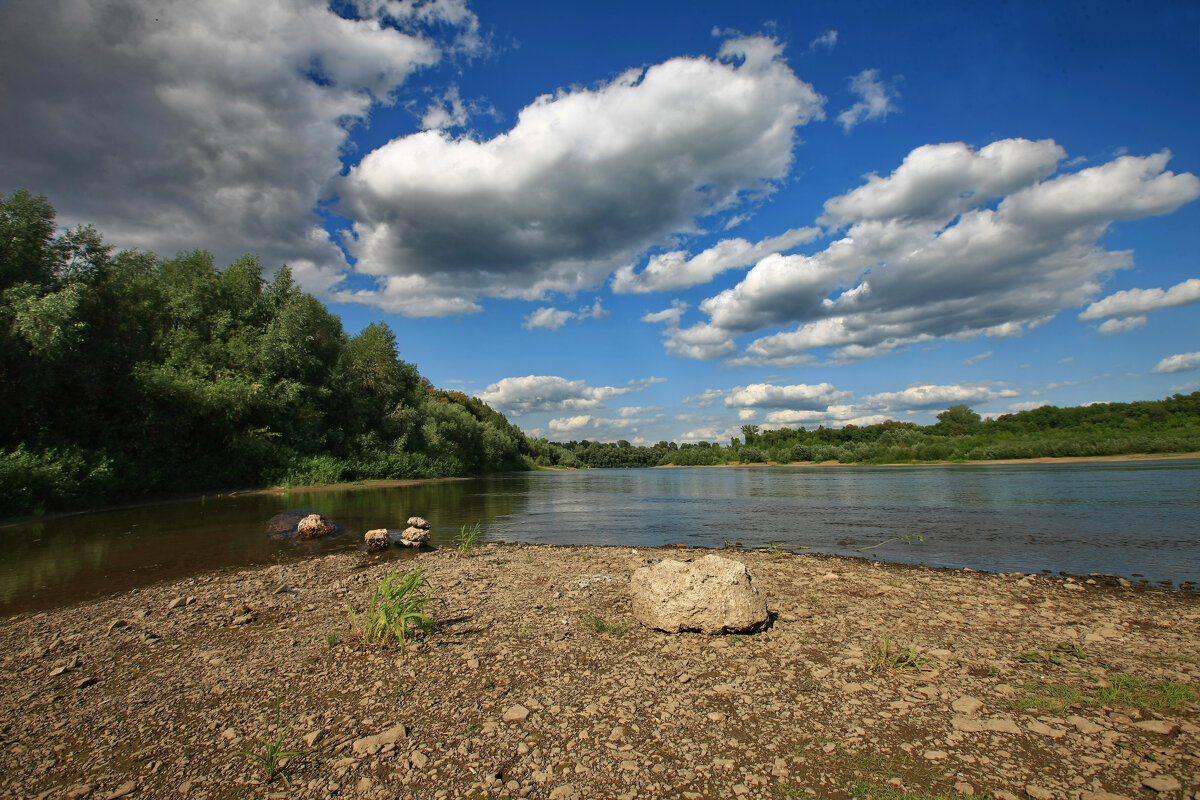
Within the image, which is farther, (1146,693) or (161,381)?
(161,381)

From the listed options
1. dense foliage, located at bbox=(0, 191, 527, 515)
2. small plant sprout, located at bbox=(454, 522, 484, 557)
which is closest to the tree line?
dense foliage, located at bbox=(0, 191, 527, 515)

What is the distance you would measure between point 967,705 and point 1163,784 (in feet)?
3.92

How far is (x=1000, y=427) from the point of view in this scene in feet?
298

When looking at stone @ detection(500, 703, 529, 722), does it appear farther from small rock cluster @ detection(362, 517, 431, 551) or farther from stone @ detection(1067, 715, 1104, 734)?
small rock cluster @ detection(362, 517, 431, 551)

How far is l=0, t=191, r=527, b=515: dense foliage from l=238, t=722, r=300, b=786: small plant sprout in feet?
72.3

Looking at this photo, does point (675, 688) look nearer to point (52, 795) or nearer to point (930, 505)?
point (52, 795)

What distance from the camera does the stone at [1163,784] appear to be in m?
3.39

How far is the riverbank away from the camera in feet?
12.0

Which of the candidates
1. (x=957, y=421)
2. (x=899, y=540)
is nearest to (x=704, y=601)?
(x=899, y=540)

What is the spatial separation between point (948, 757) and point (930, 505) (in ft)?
75.1

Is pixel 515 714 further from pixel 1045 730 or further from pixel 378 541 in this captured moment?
Answer: pixel 378 541

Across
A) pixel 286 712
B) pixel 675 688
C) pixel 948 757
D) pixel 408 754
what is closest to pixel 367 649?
pixel 286 712

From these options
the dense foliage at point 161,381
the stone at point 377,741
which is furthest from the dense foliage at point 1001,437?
the stone at point 377,741

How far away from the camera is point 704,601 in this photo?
6.37 metres
